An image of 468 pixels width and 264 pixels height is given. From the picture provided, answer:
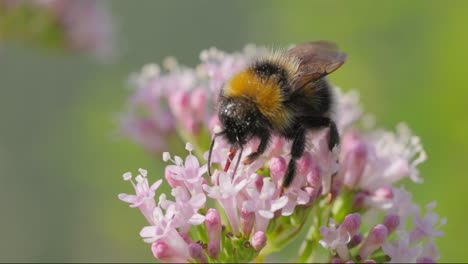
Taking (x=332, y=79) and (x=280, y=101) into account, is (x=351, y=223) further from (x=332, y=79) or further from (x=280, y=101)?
(x=332, y=79)

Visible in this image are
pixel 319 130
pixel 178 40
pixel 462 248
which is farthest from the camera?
pixel 178 40

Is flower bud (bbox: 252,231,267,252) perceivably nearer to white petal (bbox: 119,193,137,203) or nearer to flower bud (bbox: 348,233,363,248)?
flower bud (bbox: 348,233,363,248)

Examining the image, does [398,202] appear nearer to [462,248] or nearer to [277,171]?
[277,171]

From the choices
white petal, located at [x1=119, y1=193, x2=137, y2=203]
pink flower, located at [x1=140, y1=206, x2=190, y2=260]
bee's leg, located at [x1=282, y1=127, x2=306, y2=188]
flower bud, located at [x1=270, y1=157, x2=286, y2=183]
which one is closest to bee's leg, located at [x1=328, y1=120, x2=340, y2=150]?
bee's leg, located at [x1=282, y1=127, x2=306, y2=188]

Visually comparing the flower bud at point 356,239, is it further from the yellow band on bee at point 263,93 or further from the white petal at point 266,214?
the yellow band on bee at point 263,93

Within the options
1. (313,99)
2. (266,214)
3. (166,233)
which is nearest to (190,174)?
(166,233)

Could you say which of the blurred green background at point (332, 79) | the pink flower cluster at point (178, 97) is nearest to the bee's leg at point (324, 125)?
the pink flower cluster at point (178, 97)

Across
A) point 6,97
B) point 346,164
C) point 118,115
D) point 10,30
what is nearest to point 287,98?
point 346,164
